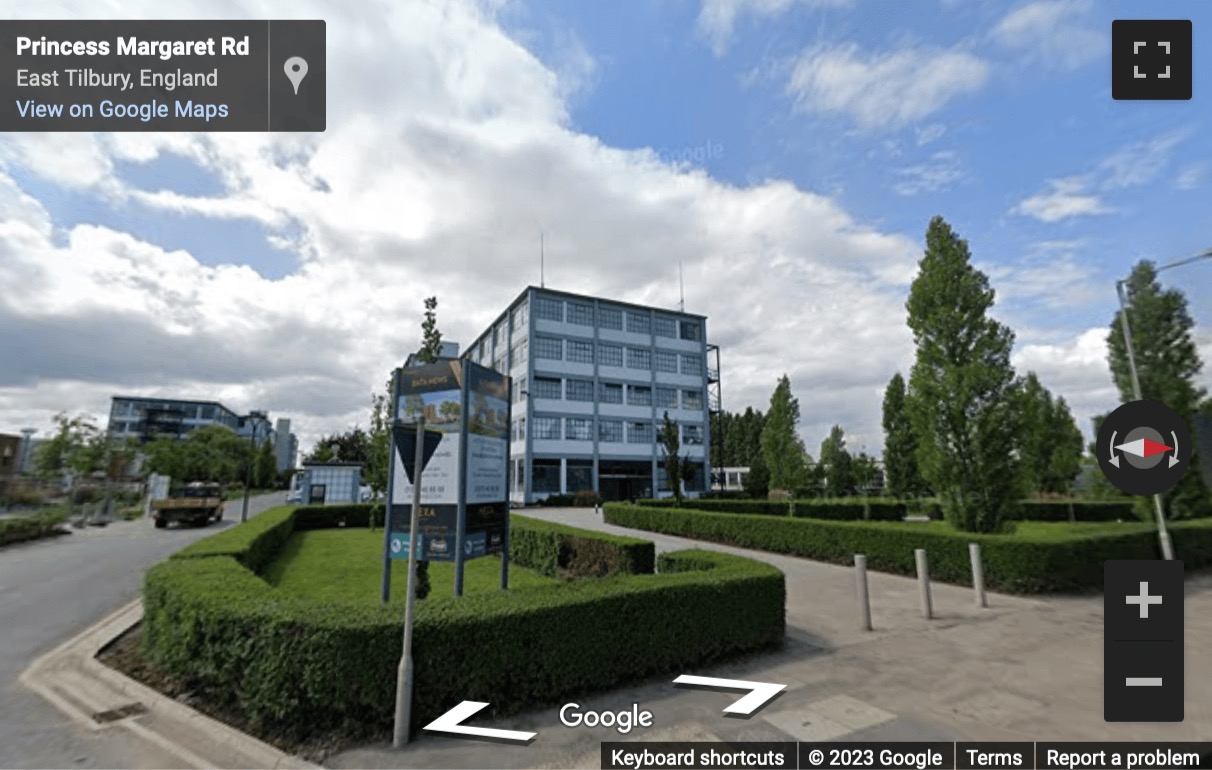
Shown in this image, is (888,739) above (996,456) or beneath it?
beneath

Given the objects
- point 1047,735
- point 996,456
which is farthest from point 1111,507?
point 1047,735

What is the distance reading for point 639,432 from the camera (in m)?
51.0

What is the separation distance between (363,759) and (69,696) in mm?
4299

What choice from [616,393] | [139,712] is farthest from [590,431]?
[139,712]

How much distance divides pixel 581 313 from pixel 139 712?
46390 millimetres

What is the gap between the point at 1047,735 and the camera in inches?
183

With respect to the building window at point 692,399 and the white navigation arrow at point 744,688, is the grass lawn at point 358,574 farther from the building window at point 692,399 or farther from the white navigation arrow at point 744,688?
the building window at point 692,399

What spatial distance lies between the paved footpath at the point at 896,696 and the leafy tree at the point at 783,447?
2533cm

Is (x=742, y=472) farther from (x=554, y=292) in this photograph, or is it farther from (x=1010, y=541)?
(x=1010, y=541)

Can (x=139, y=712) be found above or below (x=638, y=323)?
below

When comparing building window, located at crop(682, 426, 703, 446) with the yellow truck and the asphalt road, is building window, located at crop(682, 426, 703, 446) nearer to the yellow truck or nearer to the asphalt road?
the yellow truck

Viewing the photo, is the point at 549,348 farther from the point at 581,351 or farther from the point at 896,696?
the point at 896,696

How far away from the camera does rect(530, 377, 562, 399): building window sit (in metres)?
47.7

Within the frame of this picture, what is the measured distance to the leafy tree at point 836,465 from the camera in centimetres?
4162
